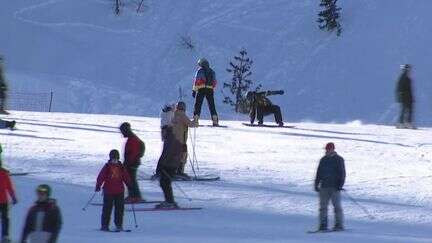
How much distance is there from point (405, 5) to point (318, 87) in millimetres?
7385

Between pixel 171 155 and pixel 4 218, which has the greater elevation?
pixel 171 155

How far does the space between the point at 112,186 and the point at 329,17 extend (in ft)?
116

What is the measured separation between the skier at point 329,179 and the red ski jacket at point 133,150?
311cm

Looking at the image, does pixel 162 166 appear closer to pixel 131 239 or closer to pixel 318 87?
pixel 131 239

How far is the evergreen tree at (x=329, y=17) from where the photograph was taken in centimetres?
4978

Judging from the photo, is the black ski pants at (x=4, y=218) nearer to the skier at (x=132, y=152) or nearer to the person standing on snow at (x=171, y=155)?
the skier at (x=132, y=152)

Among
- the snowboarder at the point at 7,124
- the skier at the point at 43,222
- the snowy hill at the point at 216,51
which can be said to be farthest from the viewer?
the snowy hill at the point at 216,51

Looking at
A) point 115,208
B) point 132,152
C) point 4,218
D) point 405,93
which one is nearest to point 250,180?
point 132,152

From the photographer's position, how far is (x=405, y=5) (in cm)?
5194

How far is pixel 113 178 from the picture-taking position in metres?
15.4

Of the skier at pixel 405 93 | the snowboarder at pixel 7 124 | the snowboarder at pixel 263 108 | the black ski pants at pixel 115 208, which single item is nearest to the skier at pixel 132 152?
the black ski pants at pixel 115 208

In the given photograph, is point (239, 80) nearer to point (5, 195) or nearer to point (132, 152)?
point (132, 152)

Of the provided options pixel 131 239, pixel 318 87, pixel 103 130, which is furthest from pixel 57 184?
pixel 318 87

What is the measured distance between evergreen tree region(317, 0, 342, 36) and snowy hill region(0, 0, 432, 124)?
1.17 feet
